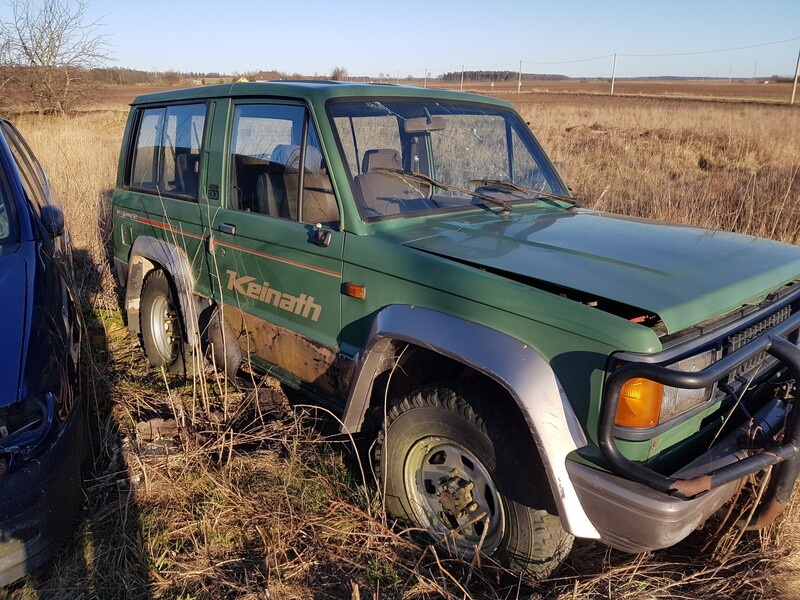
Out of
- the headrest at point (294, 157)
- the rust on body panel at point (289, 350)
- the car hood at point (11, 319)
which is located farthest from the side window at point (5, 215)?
the headrest at point (294, 157)

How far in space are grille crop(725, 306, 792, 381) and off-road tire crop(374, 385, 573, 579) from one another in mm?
823

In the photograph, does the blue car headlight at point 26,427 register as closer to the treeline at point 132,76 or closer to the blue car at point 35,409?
the blue car at point 35,409

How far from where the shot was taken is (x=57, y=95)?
1916 cm

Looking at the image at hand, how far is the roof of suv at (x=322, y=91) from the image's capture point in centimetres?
296

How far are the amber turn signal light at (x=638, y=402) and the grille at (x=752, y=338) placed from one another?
455mm

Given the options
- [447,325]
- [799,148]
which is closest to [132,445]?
[447,325]

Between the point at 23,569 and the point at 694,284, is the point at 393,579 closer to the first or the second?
the point at 23,569

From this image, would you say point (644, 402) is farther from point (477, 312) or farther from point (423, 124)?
point (423, 124)

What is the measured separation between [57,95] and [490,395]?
21759 millimetres

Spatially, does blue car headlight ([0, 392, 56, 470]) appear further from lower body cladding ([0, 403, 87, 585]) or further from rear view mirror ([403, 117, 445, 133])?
rear view mirror ([403, 117, 445, 133])

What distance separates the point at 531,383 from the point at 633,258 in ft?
2.54

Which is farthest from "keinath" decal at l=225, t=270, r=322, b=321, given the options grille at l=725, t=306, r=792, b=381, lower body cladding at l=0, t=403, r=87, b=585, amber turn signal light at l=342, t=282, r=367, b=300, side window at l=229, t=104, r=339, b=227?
grille at l=725, t=306, r=792, b=381

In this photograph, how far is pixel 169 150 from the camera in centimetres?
400

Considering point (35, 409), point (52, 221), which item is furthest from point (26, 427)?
point (52, 221)
